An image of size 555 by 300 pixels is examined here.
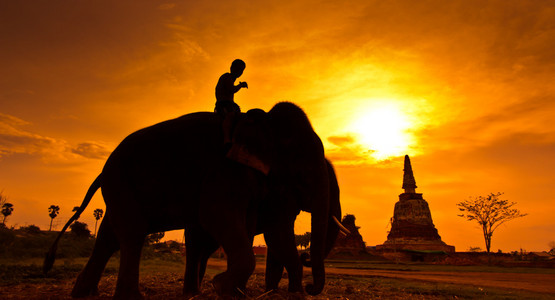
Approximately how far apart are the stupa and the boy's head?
55.3 meters

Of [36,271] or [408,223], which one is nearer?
[36,271]

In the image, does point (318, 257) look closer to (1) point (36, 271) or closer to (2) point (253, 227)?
(2) point (253, 227)

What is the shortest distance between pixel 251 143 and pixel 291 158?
2.25 feet

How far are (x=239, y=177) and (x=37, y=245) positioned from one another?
28.1m

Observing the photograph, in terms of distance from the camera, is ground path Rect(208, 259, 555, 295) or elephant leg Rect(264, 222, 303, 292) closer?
elephant leg Rect(264, 222, 303, 292)

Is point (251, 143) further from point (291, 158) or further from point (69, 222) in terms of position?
point (69, 222)

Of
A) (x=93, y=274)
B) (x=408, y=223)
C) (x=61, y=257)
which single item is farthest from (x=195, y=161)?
(x=408, y=223)

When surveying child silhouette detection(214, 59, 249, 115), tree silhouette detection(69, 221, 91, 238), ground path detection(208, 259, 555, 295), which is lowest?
ground path detection(208, 259, 555, 295)

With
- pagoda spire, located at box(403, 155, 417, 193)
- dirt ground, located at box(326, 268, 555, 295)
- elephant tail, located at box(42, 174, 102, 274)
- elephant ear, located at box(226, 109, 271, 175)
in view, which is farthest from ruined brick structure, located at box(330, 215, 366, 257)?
elephant ear, located at box(226, 109, 271, 175)

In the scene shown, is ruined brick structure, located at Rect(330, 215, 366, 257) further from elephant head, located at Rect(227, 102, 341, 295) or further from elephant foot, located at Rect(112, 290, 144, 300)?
elephant foot, located at Rect(112, 290, 144, 300)

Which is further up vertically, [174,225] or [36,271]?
[174,225]

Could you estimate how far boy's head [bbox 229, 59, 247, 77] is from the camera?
594 cm

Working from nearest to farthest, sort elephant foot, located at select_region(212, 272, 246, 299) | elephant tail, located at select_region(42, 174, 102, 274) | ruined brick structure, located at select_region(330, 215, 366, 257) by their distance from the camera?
elephant foot, located at select_region(212, 272, 246, 299)
elephant tail, located at select_region(42, 174, 102, 274)
ruined brick structure, located at select_region(330, 215, 366, 257)

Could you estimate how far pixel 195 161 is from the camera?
4973 mm
